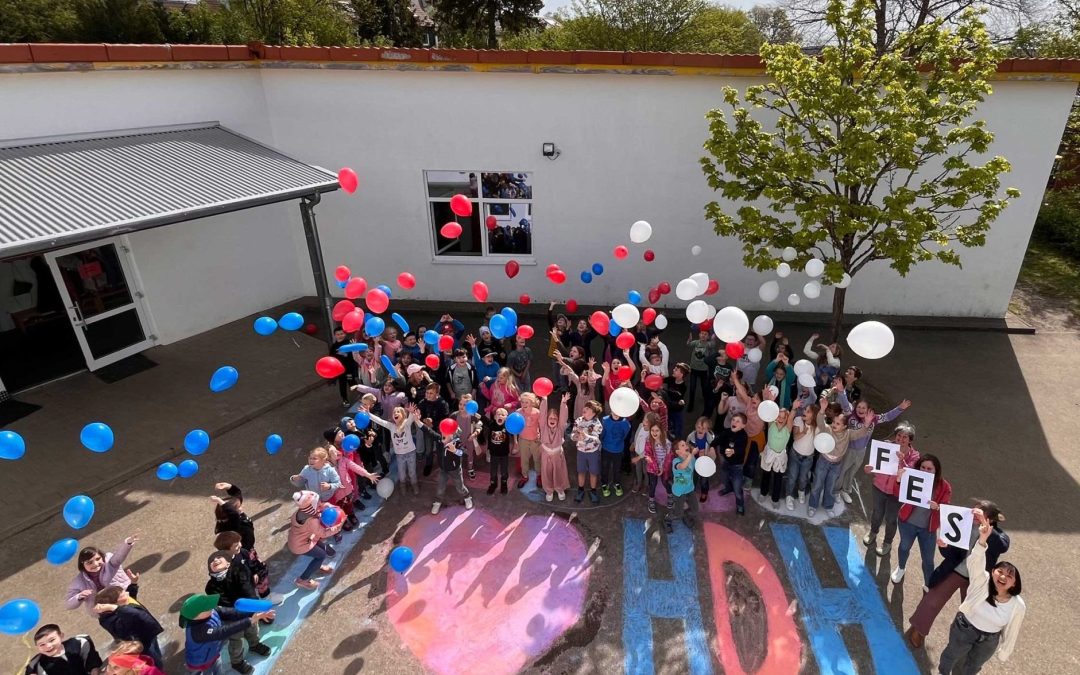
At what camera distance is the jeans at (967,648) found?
4.31 m

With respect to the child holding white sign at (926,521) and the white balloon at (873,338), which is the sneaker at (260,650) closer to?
the child holding white sign at (926,521)

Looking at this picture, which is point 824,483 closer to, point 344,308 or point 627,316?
point 627,316

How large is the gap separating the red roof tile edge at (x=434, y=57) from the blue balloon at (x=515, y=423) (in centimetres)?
615

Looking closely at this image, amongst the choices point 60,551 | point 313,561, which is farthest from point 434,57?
point 60,551

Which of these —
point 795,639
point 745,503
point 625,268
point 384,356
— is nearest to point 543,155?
point 625,268

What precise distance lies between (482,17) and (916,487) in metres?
26.8

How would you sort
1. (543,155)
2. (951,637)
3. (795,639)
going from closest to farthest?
1. (951,637)
2. (795,639)
3. (543,155)

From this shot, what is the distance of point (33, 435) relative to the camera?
775cm

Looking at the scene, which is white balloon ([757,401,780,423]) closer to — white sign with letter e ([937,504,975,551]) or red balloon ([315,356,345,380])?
white sign with letter e ([937,504,975,551])

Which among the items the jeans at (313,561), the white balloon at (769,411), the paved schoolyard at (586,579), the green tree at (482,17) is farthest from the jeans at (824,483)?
the green tree at (482,17)

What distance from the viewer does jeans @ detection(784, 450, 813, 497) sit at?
642cm

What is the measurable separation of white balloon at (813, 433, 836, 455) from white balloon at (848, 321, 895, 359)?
2.98 ft

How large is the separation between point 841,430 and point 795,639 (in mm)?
2018

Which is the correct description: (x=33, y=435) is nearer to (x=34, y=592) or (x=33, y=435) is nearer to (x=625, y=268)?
(x=34, y=592)
